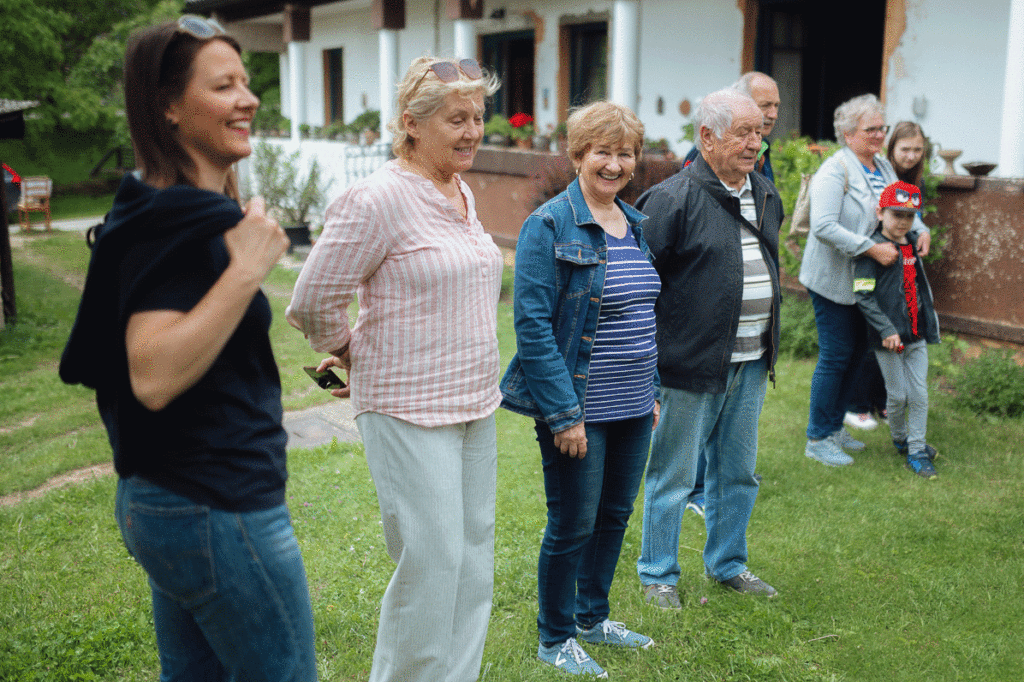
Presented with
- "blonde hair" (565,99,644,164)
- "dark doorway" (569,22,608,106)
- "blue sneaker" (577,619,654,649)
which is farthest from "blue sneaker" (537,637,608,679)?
"dark doorway" (569,22,608,106)

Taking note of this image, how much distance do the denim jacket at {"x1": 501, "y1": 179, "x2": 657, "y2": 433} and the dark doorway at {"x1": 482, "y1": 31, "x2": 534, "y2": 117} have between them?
35.8ft

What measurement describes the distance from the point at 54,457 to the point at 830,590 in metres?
4.34

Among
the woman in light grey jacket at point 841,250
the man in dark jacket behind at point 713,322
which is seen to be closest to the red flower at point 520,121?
the woman in light grey jacket at point 841,250

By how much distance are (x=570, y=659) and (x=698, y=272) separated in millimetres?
1457

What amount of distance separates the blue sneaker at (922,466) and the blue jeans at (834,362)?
0.44 m

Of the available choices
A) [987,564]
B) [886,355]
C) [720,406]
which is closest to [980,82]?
[886,355]

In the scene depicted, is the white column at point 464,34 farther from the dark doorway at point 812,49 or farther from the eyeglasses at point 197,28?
the eyeglasses at point 197,28

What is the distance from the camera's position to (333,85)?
18094 millimetres

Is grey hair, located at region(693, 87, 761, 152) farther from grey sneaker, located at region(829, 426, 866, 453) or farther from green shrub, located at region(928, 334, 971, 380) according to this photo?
green shrub, located at region(928, 334, 971, 380)

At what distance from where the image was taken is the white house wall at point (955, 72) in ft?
24.1

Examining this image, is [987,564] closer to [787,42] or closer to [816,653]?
[816,653]

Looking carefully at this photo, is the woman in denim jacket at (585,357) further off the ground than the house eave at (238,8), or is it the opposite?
→ the house eave at (238,8)

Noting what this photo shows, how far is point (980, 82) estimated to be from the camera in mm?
7438

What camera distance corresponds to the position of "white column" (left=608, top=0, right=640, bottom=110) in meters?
9.95
